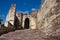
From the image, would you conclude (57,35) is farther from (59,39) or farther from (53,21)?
(53,21)

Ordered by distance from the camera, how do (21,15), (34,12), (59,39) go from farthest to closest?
(21,15), (34,12), (59,39)

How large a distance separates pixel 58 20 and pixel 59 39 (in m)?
1.32

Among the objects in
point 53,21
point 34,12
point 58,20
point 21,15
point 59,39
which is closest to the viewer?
point 59,39

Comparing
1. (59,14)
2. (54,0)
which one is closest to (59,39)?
(59,14)

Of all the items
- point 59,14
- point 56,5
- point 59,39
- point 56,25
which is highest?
point 56,5

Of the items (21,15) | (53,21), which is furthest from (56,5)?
(21,15)

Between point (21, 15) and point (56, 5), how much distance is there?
19841 mm

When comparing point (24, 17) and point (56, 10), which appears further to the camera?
point (24, 17)

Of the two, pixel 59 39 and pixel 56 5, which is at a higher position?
pixel 56 5

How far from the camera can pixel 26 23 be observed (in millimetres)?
29734

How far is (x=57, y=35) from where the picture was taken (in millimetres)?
7816

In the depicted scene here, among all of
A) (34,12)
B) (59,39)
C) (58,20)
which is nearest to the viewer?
(59,39)

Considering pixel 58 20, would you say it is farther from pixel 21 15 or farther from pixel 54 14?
pixel 21 15

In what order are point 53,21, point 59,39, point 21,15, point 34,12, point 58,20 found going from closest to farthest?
point 59,39 → point 58,20 → point 53,21 → point 34,12 → point 21,15
